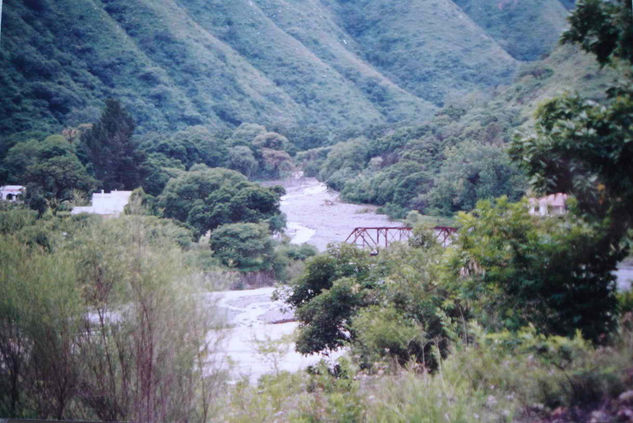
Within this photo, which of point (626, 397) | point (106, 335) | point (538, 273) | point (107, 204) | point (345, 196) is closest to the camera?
point (626, 397)

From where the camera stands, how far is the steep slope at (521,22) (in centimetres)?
297

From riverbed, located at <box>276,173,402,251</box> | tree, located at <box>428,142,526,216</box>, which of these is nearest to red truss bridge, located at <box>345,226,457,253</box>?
riverbed, located at <box>276,173,402,251</box>

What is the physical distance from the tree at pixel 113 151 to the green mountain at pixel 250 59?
3.9 inches

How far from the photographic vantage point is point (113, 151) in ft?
11.2

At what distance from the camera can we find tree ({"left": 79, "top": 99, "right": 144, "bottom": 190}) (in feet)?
10.8

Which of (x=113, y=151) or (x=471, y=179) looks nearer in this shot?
(x=471, y=179)

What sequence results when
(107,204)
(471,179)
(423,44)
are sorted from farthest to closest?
Result: (423,44), (107,204), (471,179)

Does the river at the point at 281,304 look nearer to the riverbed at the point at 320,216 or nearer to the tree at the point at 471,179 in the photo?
the riverbed at the point at 320,216

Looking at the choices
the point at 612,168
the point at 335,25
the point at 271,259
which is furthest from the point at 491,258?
the point at 335,25

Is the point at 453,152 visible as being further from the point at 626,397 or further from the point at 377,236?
the point at 626,397

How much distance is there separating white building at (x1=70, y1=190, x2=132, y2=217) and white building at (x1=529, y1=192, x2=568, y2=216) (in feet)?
7.92

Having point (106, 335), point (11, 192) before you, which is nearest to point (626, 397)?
point (106, 335)

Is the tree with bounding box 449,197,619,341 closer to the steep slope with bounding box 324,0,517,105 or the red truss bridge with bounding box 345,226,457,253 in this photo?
the red truss bridge with bounding box 345,226,457,253

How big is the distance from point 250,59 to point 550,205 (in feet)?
8.14
